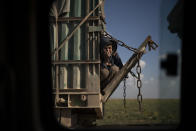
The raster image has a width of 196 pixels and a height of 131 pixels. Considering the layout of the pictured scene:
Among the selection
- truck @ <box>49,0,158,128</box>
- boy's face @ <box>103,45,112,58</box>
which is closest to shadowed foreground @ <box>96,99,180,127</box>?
truck @ <box>49,0,158,128</box>

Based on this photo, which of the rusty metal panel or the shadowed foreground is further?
the rusty metal panel

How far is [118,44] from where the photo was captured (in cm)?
467

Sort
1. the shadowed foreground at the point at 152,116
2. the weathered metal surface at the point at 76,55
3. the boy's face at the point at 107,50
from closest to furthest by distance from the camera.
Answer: the shadowed foreground at the point at 152,116, the weathered metal surface at the point at 76,55, the boy's face at the point at 107,50

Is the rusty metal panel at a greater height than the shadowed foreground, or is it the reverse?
the rusty metal panel

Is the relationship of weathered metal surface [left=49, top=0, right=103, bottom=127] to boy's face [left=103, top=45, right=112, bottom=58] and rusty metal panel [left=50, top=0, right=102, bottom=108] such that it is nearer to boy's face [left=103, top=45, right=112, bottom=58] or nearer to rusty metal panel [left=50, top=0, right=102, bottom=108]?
rusty metal panel [left=50, top=0, right=102, bottom=108]

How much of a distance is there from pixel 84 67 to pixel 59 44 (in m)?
0.72

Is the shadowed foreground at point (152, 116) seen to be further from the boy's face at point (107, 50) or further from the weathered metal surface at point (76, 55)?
the boy's face at point (107, 50)

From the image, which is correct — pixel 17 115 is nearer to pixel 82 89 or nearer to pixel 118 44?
pixel 82 89

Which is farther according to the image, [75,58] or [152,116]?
[152,116]

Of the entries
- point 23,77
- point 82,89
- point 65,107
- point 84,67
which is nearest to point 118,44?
point 84,67

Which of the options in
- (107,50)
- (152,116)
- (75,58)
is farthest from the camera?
(152,116)

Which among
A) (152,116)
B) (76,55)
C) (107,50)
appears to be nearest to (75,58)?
(76,55)

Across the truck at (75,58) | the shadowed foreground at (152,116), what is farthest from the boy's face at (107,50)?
the shadowed foreground at (152,116)

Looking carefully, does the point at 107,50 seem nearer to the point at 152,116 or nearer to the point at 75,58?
the point at 75,58
